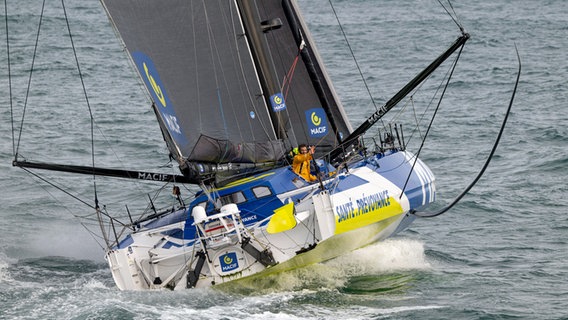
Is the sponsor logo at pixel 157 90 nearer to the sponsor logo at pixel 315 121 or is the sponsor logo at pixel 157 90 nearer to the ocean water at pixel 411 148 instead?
the ocean water at pixel 411 148

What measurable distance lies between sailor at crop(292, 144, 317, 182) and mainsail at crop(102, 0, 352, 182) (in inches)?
21.2

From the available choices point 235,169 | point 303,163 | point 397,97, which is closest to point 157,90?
point 235,169

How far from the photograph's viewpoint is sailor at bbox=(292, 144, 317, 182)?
15.9 m

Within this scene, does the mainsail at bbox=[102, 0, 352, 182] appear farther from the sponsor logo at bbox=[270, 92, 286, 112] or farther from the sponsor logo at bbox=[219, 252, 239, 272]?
the sponsor logo at bbox=[219, 252, 239, 272]

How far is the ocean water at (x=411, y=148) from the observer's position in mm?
14094

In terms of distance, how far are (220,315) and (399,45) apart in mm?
21300

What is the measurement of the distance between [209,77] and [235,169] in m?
1.46

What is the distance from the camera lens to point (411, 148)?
75.4 ft

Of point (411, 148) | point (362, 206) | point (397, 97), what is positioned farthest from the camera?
point (411, 148)

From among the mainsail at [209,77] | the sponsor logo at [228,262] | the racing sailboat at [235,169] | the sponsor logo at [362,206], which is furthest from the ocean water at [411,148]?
the mainsail at [209,77]

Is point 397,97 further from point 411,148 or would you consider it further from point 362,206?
point 411,148

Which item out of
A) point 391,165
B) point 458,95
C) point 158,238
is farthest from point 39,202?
point 458,95

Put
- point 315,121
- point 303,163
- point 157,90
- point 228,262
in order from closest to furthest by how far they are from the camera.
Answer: point 228,262 → point 303,163 → point 157,90 → point 315,121

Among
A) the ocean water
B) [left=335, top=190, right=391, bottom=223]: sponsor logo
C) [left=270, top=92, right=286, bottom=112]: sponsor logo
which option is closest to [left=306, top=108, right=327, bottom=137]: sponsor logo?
[left=270, top=92, right=286, bottom=112]: sponsor logo
